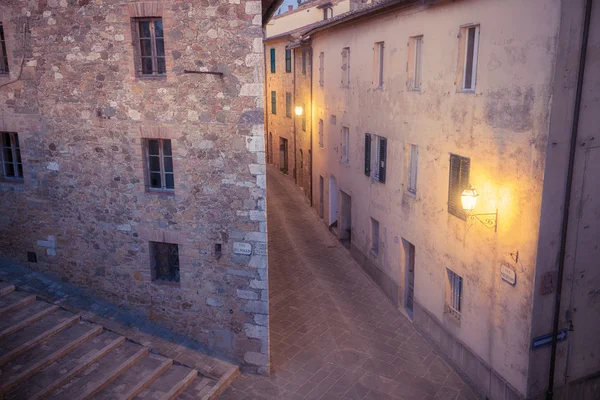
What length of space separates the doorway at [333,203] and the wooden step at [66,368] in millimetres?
11856

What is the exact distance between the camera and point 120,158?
1004 centimetres

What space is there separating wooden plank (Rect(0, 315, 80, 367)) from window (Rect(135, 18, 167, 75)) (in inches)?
217

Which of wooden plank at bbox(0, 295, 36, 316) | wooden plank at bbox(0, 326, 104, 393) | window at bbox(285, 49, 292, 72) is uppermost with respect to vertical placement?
window at bbox(285, 49, 292, 72)

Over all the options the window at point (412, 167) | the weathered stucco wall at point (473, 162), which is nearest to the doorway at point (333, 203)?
the weathered stucco wall at point (473, 162)

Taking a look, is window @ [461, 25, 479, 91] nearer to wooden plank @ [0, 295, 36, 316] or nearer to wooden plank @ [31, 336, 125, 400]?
wooden plank @ [31, 336, 125, 400]

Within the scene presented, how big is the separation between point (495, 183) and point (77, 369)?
8.60 meters

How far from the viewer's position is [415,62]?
12.0m

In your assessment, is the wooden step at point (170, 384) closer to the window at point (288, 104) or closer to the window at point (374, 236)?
the window at point (374, 236)

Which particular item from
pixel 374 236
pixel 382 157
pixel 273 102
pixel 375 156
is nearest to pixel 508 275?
pixel 382 157

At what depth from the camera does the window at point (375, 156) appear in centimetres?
1402

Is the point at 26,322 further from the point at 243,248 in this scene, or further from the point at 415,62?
the point at 415,62

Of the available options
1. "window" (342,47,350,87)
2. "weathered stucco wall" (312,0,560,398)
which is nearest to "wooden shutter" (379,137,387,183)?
"weathered stucco wall" (312,0,560,398)

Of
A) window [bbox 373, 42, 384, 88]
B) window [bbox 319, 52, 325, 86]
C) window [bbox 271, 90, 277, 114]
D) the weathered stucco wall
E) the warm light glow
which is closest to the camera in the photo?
the weathered stucco wall

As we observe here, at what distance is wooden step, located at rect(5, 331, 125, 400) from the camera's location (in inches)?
329
